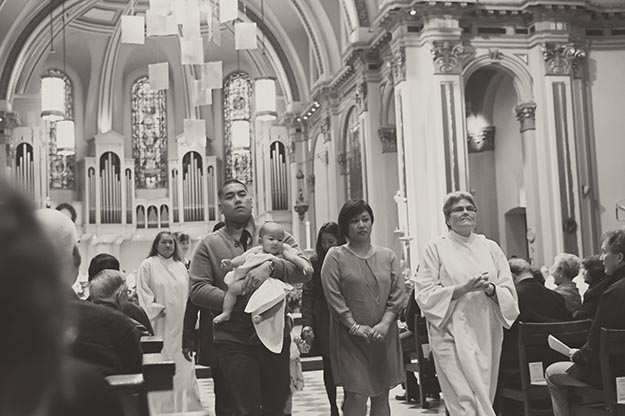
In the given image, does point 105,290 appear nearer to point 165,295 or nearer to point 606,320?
point 606,320

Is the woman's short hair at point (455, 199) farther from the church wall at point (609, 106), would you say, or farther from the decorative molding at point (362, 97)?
the decorative molding at point (362, 97)

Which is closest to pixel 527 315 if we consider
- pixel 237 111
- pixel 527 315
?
pixel 527 315

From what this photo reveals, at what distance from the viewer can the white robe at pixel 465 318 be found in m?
4.77

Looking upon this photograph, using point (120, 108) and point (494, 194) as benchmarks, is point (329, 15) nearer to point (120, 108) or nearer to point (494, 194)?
point (494, 194)

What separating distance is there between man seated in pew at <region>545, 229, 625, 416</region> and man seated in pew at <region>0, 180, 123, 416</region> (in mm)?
3986

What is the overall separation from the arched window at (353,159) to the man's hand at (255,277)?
14.4 meters

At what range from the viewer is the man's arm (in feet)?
14.4

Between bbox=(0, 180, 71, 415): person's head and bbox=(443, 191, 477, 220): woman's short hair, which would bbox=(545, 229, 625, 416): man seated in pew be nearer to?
bbox=(443, 191, 477, 220): woman's short hair

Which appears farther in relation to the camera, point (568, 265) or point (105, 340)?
point (568, 265)

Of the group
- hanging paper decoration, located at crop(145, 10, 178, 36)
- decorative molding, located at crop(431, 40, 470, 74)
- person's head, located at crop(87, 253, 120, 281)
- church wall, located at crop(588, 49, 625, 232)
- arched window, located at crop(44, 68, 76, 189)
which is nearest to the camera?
person's head, located at crop(87, 253, 120, 281)

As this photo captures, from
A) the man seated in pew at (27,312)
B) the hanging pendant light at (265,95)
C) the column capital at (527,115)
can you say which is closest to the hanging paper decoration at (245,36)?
the hanging pendant light at (265,95)

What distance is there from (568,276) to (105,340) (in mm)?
5056

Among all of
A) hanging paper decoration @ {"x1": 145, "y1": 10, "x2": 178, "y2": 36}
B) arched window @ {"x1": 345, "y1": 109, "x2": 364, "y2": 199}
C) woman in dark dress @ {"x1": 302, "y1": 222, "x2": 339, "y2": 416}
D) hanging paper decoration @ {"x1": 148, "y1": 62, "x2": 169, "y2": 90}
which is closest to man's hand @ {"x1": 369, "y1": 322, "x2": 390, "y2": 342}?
woman in dark dress @ {"x1": 302, "y1": 222, "x2": 339, "y2": 416}

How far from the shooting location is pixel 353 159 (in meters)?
19.6
